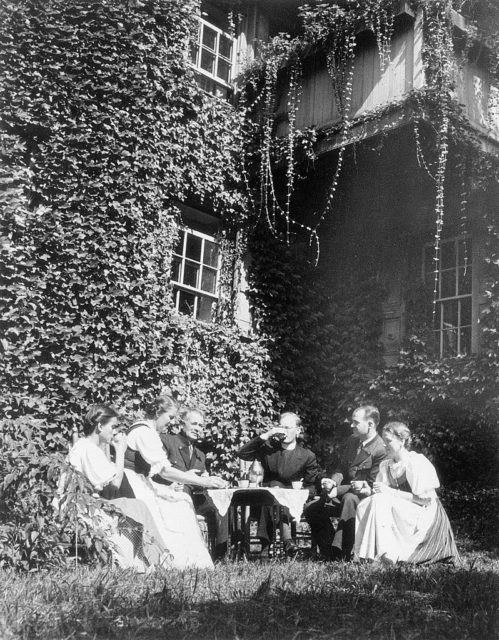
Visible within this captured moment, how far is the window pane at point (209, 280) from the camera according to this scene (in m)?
10.8

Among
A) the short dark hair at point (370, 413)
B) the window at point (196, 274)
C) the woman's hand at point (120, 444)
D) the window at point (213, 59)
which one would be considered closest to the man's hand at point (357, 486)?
the short dark hair at point (370, 413)

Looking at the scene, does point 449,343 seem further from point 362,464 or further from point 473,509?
point 362,464

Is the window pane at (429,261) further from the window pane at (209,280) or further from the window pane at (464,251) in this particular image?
the window pane at (209,280)

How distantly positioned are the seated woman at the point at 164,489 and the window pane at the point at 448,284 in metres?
5.48

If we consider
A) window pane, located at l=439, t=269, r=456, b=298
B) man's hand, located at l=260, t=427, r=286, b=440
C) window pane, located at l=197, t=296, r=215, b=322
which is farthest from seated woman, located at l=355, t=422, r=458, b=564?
window pane, located at l=439, t=269, r=456, b=298

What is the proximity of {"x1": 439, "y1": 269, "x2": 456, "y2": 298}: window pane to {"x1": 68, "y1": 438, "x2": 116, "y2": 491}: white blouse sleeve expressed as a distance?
6.43 meters

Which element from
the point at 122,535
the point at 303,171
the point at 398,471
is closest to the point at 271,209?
the point at 303,171

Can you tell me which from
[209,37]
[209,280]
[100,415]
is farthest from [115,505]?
[209,37]

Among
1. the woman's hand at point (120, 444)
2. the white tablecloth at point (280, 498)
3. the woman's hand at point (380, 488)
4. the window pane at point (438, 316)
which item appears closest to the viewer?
the woman's hand at point (120, 444)

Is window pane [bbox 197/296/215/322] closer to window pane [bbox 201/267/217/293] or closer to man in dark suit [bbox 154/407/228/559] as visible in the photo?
window pane [bbox 201/267/217/293]

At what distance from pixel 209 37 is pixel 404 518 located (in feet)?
26.2

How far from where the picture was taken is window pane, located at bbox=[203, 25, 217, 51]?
11500 mm

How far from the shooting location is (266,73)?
11.0 metres

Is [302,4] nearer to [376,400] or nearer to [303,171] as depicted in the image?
[303,171]
